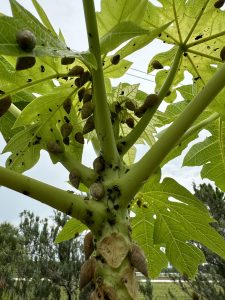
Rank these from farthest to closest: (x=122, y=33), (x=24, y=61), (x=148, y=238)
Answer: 1. (x=148, y=238)
2. (x=122, y=33)
3. (x=24, y=61)

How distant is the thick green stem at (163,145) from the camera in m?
1.00

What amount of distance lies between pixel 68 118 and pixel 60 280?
36.5 ft

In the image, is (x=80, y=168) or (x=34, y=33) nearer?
(x=34, y=33)

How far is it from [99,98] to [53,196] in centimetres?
29

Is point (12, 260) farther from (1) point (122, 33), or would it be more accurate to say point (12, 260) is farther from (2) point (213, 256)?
(1) point (122, 33)

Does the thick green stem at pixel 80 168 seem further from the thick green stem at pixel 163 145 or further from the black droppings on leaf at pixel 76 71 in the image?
the black droppings on leaf at pixel 76 71

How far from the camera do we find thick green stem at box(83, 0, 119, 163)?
97 centimetres

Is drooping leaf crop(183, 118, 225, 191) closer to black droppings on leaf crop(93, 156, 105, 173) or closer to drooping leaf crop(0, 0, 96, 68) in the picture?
black droppings on leaf crop(93, 156, 105, 173)

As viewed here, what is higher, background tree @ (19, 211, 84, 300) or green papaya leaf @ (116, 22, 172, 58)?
background tree @ (19, 211, 84, 300)

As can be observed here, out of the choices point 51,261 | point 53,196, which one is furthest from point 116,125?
point 51,261

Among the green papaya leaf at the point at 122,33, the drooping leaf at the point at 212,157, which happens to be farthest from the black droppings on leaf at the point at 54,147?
the drooping leaf at the point at 212,157

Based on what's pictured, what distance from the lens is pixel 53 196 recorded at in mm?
944

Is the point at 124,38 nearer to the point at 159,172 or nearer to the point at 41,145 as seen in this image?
the point at 41,145

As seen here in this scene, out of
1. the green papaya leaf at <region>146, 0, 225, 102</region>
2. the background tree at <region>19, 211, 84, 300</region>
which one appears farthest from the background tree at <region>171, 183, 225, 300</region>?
the green papaya leaf at <region>146, 0, 225, 102</region>
